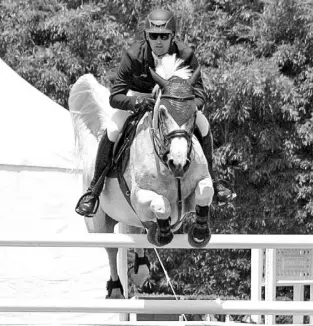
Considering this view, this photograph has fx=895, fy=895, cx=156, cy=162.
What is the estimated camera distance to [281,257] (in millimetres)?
7594

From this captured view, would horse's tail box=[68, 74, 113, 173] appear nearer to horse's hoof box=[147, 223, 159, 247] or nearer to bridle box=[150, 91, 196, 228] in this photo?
bridle box=[150, 91, 196, 228]

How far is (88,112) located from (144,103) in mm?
1543

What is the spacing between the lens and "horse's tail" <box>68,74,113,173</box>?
634 centimetres

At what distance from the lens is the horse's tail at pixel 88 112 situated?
634cm

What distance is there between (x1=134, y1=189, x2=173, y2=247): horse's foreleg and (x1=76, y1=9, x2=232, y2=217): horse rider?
51 cm

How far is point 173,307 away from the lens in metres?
4.12

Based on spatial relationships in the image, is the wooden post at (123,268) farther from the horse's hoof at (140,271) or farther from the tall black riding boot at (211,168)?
the tall black riding boot at (211,168)

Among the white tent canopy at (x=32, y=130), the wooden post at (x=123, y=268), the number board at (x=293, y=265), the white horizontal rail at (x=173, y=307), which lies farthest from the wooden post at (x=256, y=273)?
the white horizontal rail at (x=173, y=307)

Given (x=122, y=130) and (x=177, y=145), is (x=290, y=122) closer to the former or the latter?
(x=122, y=130)

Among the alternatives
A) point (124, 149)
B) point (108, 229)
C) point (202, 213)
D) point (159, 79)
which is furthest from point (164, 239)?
point (108, 229)

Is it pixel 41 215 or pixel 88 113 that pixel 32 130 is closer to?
pixel 41 215

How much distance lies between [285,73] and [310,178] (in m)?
1.32

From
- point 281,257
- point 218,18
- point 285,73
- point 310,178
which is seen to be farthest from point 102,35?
point 281,257

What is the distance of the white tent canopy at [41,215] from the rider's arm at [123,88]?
116 inches
